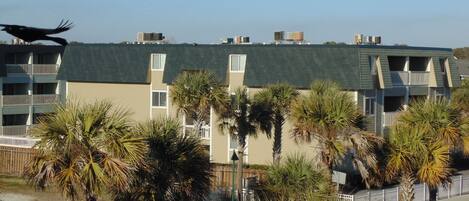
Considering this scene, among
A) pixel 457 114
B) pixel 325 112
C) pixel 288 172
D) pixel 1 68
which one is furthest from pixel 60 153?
pixel 1 68

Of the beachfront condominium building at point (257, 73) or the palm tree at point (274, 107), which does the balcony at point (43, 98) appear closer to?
the beachfront condominium building at point (257, 73)

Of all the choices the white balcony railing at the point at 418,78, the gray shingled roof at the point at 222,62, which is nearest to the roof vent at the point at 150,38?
the gray shingled roof at the point at 222,62

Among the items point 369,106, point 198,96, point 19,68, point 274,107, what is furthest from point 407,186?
point 19,68

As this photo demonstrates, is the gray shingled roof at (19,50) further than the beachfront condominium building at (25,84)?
No

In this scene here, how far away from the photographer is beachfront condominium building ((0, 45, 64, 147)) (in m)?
61.8

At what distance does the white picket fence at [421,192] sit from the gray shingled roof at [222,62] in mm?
7246

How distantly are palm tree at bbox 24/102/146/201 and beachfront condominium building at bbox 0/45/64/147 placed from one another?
144 feet

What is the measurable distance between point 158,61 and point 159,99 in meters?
2.32

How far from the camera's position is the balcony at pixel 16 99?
61941 mm

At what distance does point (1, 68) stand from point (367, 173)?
39531mm

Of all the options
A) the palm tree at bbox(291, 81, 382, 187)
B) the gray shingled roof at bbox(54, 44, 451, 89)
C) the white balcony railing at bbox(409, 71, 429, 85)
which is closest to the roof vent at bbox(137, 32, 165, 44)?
the gray shingled roof at bbox(54, 44, 451, 89)

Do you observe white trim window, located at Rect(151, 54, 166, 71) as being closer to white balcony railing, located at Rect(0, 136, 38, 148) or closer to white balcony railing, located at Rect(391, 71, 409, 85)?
white balcony railing, located at Rect(0, 136, 38, 148)

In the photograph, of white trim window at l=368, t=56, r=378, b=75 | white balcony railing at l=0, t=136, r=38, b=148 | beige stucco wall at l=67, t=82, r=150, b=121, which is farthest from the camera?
beige stucco wall at l=67, t=82, r=150, b=121

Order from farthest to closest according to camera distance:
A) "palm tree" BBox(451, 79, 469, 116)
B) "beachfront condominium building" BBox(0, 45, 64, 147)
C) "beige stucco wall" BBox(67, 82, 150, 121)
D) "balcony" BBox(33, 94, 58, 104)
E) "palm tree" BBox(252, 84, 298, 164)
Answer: "balcony" BBox(33, 94, 58, 104), "beachfront condominium building" BBox(0, 45, 64, 147), "palm tree" BBox(451, 79, 469, 116), "beige stucco wall" BBox(67, 82, 150, 121), "palm tree" BBox(252, 84, 298, 164)
